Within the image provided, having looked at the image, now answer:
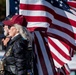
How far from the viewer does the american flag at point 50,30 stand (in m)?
5.03

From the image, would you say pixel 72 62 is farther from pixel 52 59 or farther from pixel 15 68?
pixel 15 68

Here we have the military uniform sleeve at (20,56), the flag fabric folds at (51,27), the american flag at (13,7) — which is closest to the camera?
the military uniform sleeve at (20,56)

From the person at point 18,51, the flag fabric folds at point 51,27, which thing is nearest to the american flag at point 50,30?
the flag fabric folds at point 51,27

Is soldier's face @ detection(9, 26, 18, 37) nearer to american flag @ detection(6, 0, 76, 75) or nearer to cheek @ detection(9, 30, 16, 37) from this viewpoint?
cheek @ detection(9, 30, 16, 37)

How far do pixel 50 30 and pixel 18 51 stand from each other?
1.06 meters

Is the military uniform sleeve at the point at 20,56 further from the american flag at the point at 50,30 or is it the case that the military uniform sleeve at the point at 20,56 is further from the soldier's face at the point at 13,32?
the american flag at the point at 50,30

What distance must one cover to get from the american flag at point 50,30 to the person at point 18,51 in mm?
638

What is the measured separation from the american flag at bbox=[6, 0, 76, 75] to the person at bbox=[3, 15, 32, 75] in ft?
2.09

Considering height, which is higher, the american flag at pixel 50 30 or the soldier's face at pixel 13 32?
the soldier's face at pixel 13 32

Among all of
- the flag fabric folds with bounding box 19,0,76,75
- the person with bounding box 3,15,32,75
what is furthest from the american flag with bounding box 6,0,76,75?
the person with bounding box 3,15,32,75

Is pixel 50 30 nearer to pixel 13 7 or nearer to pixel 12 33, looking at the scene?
pixel 13 7

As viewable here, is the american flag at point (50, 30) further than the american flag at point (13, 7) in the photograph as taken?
No

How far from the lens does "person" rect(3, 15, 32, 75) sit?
4.27m

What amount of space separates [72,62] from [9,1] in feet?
4.13
